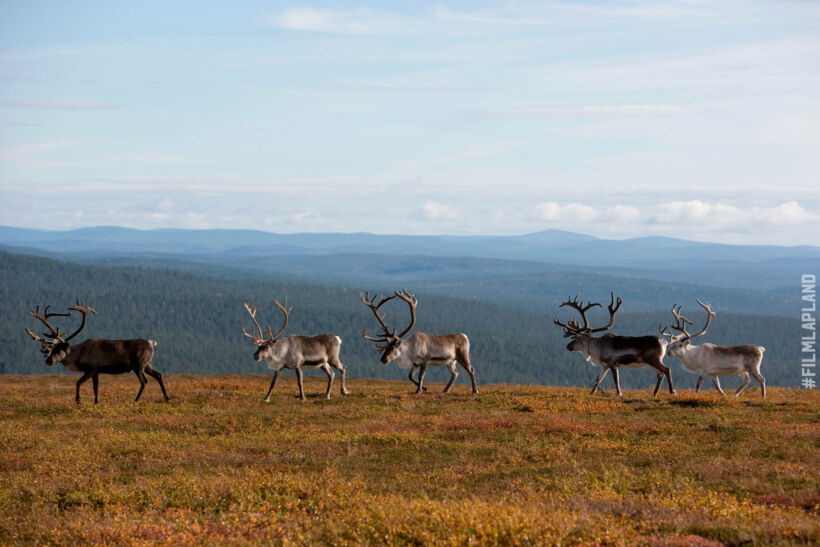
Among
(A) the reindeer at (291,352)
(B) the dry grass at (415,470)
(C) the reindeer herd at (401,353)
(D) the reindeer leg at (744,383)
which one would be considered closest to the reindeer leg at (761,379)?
(C) the reindeer herd at (401,353)

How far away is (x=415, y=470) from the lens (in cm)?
1619

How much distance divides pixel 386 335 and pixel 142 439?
1085 centimetres

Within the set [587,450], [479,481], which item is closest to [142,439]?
[479,481]

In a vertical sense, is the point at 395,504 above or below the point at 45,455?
above

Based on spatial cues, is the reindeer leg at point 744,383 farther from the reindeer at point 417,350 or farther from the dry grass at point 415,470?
the reindeer at point 417,350

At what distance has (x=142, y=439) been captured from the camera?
20250 millimetres

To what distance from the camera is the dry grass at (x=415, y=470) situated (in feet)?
35.0

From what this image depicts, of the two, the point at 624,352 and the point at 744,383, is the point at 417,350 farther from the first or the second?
the point at 744,383

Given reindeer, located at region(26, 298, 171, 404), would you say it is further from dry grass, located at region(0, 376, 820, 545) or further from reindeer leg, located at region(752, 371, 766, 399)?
reindeer leg, located at region(752, 371, 766, 399)

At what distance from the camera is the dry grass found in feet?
35.0

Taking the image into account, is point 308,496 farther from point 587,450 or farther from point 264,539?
point 587,450

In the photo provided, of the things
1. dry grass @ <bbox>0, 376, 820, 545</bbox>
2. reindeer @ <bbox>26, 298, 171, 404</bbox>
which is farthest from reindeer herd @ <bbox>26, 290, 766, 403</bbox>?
dry grass @ <bbox>0, 376, 820, 545</bbox>

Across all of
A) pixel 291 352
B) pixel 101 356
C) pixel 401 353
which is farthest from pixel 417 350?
pixel 101 356

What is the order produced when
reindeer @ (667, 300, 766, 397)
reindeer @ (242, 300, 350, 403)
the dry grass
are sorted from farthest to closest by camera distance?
reindeer @ (667, 300, 766, 397) → reindeer @ (242, 300, 350, 403) → the dry grass
